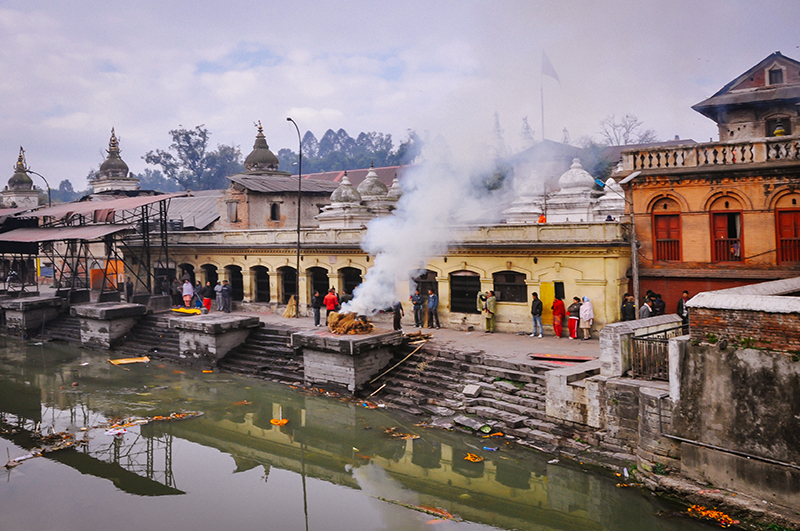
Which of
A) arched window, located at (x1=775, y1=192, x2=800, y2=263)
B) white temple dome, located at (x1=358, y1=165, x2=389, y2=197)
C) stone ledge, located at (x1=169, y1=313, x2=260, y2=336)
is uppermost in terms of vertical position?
white temple dome, located at (x1=358, y1=165, x2=389, y2=197)

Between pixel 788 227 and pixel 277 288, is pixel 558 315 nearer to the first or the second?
pixel 788 227

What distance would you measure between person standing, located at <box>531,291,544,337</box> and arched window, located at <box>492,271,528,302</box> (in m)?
0.84

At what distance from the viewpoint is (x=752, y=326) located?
9227mm

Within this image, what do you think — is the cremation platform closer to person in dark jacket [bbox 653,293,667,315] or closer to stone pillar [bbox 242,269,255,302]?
person in dark jacket [bbox 653,293,667,315]

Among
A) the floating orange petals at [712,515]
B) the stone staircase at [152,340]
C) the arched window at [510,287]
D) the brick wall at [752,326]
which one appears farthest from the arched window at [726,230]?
the stone staircase at [152,340]

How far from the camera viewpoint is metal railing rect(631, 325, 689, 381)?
1130cm

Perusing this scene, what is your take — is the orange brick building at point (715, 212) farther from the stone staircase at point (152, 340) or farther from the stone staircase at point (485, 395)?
the stone staircase at point (152, 340)

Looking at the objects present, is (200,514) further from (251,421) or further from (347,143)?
(347,143)

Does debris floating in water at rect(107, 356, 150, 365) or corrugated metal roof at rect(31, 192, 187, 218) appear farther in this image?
corrugated metal roof at rect(31, 192, 187, 218)

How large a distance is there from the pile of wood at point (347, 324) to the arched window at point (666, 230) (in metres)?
9.25

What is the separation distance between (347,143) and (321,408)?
11091cm

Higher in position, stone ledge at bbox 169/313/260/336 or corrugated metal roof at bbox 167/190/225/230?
corrugated metal roof at bbox 167/190/225/230

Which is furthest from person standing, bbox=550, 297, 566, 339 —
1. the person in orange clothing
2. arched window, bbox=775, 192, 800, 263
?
arched window, bbox=775, 192, 800, 263

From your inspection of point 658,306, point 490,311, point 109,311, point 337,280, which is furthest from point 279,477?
point 109,311
